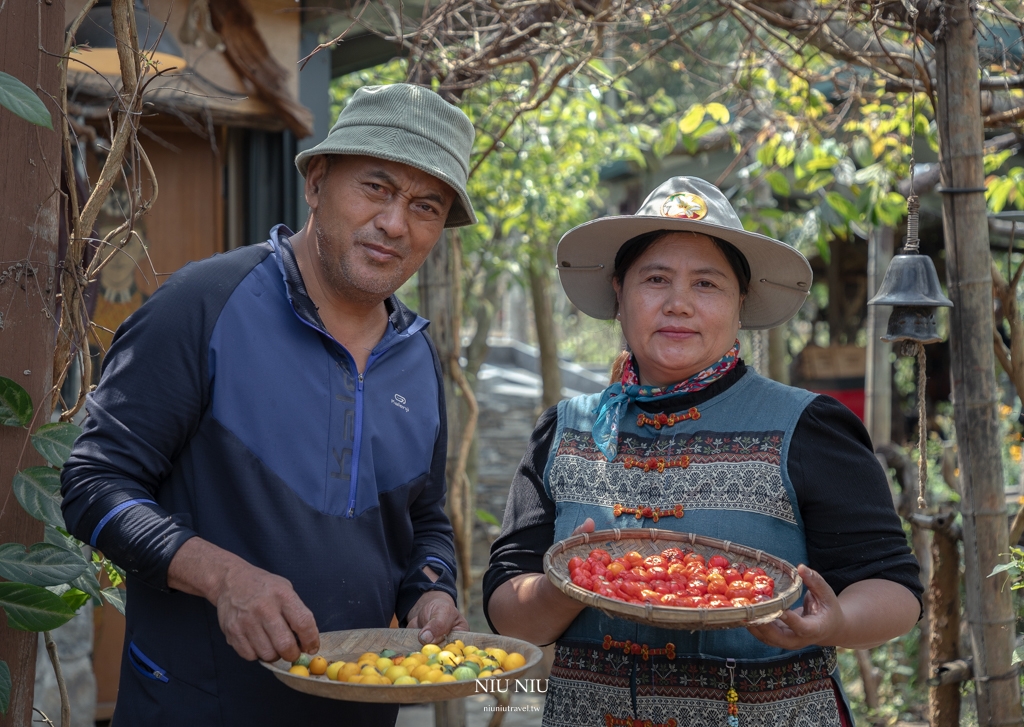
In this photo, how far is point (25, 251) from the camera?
1940 millimetres

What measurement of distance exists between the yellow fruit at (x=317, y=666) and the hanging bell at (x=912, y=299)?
183 centimetres

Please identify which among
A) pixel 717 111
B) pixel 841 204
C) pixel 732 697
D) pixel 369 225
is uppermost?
pixel 717 111

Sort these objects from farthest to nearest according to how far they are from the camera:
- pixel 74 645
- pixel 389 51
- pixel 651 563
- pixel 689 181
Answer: pixel 389 51
pixel 74 645
pixel 689 181
pixel 651 563

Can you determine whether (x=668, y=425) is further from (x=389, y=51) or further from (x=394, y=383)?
(x=389, y=51)

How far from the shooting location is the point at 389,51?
16.0 feet

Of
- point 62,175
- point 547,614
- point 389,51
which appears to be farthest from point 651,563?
point 389,51

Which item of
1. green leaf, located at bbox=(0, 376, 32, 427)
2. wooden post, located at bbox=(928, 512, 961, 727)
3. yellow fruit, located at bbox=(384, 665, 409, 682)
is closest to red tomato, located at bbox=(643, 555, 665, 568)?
yellow fruit, located at bbox=(384, 665, 409, 682)

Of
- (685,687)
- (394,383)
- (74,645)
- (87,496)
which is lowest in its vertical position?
(74,645)

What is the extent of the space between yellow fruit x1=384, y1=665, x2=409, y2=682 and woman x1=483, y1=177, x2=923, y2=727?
0.46 metres

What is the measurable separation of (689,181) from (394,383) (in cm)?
84

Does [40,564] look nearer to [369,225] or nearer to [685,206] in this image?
[369,225]

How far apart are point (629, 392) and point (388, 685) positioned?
0.95 meters

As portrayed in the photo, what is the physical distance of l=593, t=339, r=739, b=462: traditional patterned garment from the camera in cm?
219

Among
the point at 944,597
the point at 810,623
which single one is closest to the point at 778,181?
the point at 944,597
